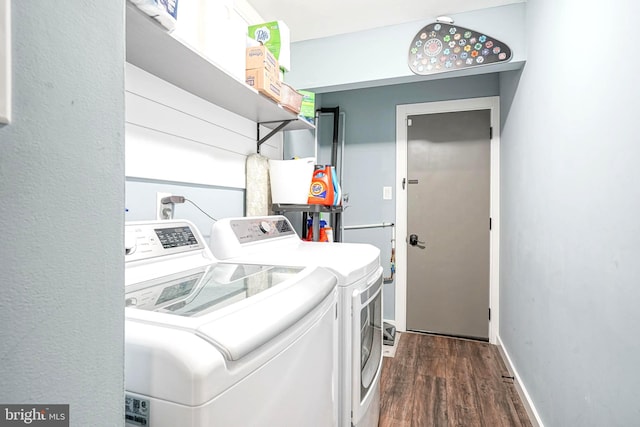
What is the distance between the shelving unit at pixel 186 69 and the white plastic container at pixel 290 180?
30cm

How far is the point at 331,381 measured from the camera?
108 centimetres

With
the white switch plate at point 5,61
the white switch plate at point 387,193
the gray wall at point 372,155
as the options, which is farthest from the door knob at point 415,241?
the white switch plate at point 5,61

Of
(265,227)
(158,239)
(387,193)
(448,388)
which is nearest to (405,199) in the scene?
(387,193)

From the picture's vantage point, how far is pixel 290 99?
1903 mm

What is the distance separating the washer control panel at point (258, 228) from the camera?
1527mm

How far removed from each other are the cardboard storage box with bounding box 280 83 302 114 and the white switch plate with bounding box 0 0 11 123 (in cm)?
156

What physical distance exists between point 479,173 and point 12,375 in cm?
336

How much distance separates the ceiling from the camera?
216 cm

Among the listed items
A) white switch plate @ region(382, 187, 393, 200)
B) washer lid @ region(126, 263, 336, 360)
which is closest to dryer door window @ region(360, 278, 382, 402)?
washer lid @ region(126, 263, 336, 360)

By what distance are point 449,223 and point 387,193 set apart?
0.67 m

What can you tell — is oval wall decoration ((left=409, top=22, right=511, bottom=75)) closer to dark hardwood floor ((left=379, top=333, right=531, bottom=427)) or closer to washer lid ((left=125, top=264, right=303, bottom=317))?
washer lid ((left=125, top=264, right=303, bottom=317))

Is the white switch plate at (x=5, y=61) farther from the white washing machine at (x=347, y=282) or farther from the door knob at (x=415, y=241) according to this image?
the door knob at (x=415, y=241)

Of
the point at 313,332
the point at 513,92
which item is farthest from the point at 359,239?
the point at 313,332

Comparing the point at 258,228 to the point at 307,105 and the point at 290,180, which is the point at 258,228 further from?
the point at 307,105
